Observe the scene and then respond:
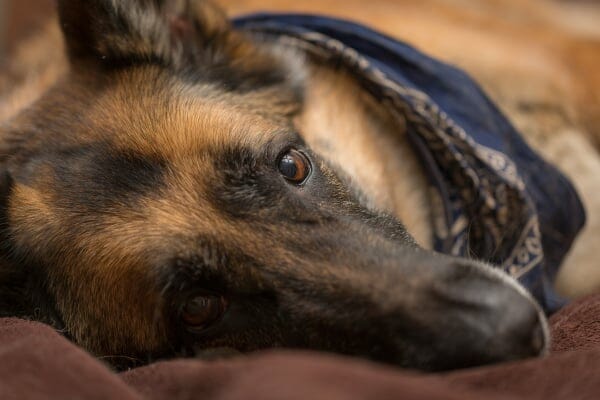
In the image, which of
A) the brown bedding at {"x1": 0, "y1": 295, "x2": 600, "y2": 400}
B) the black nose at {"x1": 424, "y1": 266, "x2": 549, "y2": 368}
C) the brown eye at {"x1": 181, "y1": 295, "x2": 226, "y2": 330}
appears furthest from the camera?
the brown eye at {"x1": 181, "y1": 295, "x2": 226, "y2": 330}

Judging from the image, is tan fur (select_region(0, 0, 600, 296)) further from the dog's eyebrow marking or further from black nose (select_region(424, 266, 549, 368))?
black nose (select_region(424, 266, 549, 368))

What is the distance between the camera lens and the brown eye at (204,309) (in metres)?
1.17

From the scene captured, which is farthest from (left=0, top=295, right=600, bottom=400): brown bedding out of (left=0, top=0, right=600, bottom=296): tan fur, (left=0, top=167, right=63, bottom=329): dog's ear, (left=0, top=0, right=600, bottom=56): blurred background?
(left=0, top=0, right=600, bottom=56): blurred background

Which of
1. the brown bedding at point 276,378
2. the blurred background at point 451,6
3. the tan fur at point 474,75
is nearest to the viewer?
the brown bedding at point 276,378

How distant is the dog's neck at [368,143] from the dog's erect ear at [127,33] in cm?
33

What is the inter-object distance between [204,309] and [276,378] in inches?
19.2

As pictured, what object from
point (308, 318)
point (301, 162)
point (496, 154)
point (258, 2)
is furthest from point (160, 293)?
point (258, 2)

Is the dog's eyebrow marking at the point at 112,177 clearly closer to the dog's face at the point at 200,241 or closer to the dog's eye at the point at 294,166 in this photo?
the dog's face at the point at 200,241

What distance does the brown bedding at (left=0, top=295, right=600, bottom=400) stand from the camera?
71cm

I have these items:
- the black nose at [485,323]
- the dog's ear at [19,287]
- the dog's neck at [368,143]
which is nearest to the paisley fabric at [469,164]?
the dog's neck at [368,143]

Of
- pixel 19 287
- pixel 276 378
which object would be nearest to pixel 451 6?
pixel 19 287

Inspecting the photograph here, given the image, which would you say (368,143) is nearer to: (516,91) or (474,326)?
(516,91)

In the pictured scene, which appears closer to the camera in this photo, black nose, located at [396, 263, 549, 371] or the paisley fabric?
black nose, located at [396, 263, 549, 371]

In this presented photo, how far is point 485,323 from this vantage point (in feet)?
3.18
